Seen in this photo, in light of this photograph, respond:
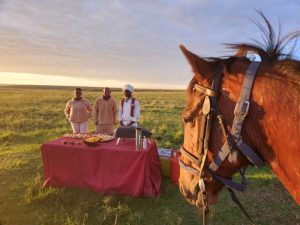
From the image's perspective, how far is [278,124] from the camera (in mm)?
1449

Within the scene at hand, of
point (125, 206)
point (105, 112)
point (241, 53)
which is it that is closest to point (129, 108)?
point (105, 112)

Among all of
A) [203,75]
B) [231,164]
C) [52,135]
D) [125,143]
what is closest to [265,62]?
[203,75]

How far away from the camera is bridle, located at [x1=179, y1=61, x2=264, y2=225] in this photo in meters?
1.48

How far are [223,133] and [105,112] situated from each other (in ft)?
22.3

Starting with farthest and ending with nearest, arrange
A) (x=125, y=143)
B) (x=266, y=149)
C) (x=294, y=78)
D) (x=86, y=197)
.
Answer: (x=125, y=143) < (x=86, y=197) < (x=266, y=149) < (x=294, y=78)

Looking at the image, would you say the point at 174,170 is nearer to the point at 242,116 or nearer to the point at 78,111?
the point at 78,111

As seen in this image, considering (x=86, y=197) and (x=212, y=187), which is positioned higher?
(x=212, y=187)

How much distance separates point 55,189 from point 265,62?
519 cm

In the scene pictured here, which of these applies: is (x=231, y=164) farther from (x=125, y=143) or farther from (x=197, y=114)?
(x=125, y=143)

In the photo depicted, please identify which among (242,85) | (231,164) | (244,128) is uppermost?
(242,85)

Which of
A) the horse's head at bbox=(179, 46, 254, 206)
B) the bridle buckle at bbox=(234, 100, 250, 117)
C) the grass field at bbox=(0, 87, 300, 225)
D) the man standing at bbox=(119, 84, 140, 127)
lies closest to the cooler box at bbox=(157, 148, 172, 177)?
the grass field at bbox=(0, 87, 300, 225)

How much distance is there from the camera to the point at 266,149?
1.55 meters

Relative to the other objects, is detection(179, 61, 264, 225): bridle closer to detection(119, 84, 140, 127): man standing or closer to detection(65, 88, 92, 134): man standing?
detection(119, 84, 140, 127): man standing

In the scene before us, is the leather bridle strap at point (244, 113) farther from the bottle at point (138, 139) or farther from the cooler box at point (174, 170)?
the cooler box at point (174, 170)
